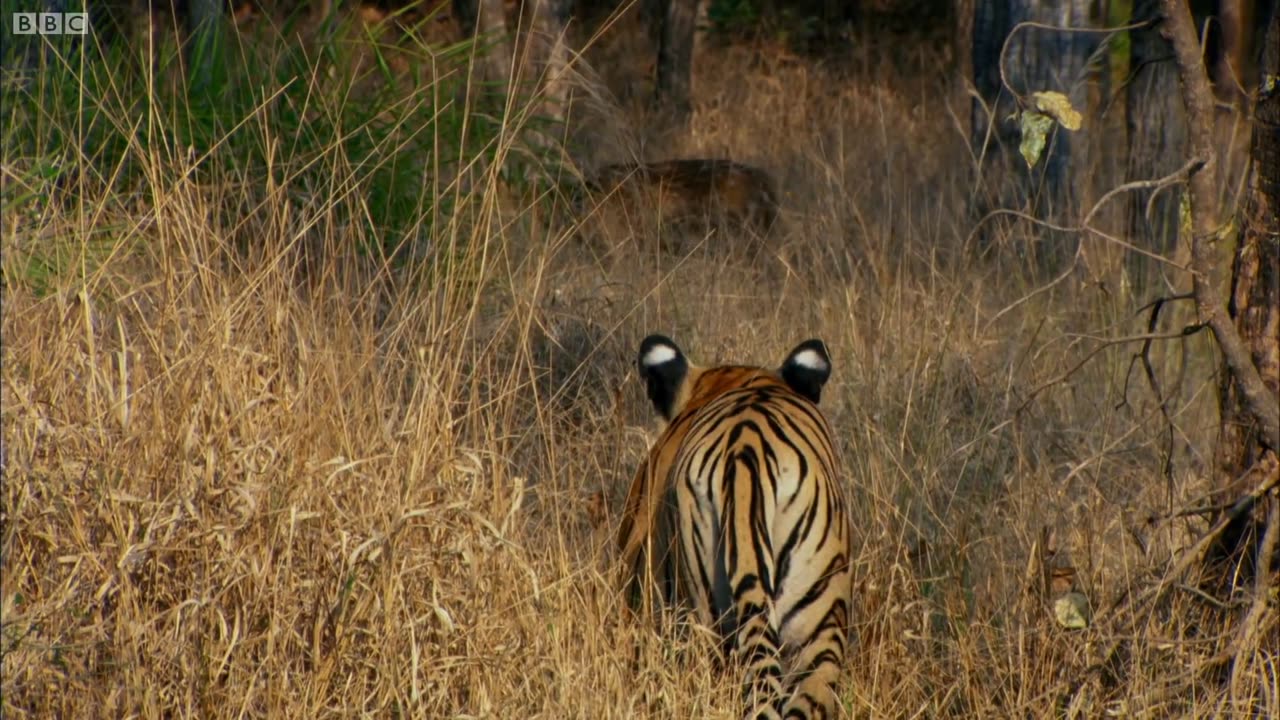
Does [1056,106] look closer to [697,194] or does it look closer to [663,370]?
[663,370]

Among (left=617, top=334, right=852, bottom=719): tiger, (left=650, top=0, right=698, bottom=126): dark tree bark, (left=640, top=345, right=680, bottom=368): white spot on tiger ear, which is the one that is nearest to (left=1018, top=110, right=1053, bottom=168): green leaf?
(left=617, top=334, right=852, bottom=719): tiger

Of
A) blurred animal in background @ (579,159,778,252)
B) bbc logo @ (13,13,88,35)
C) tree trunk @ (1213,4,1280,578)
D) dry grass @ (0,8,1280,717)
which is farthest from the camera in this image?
blurred animal in background @ (579,159,778,252)

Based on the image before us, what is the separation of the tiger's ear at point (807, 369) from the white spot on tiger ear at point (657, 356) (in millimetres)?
298

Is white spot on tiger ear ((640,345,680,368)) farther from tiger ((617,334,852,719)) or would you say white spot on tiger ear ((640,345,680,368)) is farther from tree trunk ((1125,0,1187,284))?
tree trunk ((1125,0,1187,284))

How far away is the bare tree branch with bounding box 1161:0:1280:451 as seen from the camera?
10.1 ft

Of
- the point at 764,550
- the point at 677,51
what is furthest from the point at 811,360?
the point at 677,51

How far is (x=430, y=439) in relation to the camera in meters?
3.51

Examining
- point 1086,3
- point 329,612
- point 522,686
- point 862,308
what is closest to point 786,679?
point 522,686

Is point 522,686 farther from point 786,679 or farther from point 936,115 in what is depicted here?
point 936,115

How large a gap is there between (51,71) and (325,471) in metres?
2.60

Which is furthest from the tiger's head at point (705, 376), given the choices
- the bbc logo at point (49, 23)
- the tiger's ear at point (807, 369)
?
the bbc logo at point (49, 23)

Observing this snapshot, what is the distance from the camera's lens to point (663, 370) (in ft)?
12.6

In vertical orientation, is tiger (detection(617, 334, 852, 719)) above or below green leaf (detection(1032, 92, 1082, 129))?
below

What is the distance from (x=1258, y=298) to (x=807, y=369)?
42.5 inches
